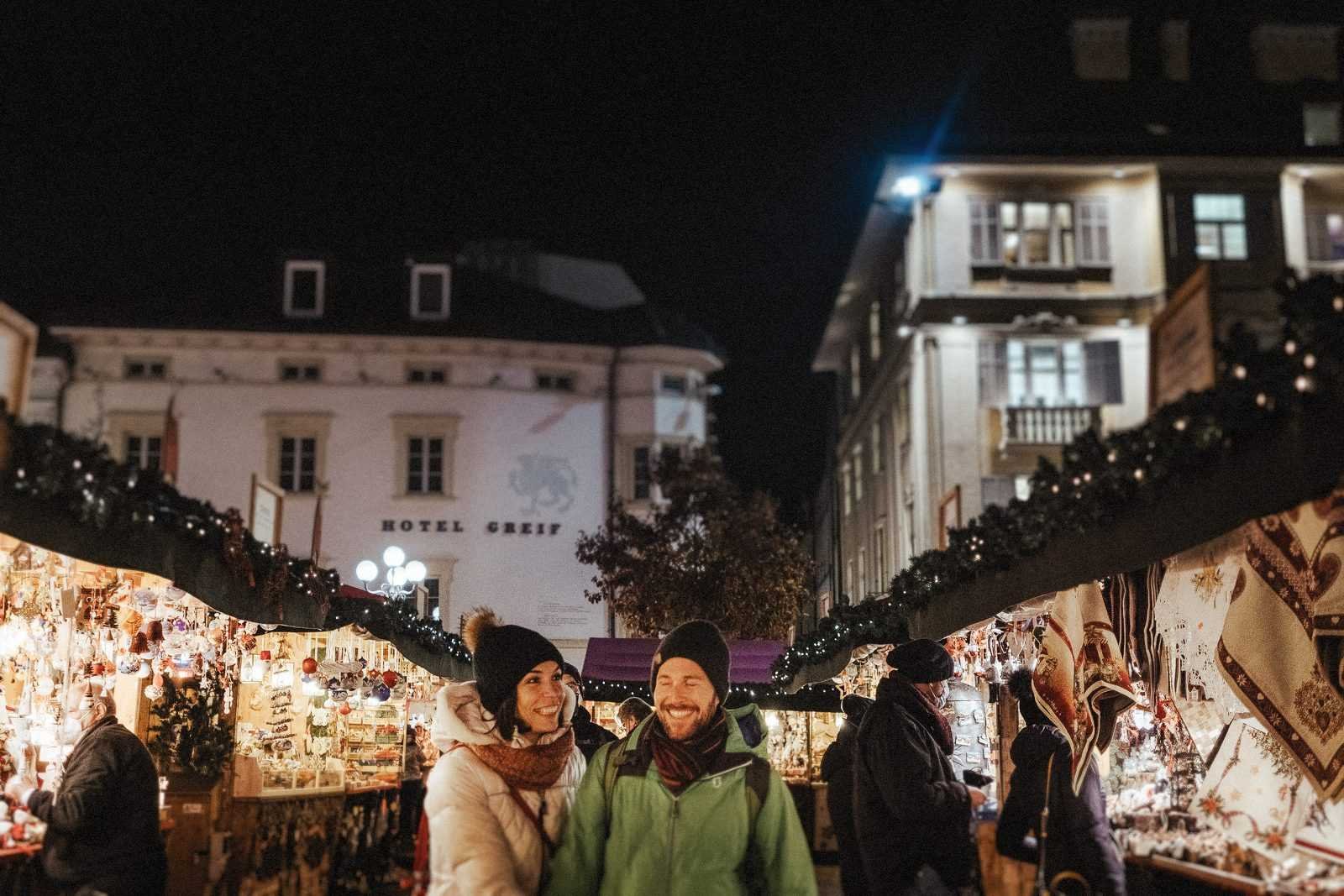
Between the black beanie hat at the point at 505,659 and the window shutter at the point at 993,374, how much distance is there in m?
23.7

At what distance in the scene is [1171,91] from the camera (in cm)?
3005

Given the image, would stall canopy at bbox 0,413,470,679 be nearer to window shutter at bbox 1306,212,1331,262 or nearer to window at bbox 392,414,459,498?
window shutter at bbox 1306,212,1331,262

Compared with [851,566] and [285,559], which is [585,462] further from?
[285,559]

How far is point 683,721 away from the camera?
17.6ft

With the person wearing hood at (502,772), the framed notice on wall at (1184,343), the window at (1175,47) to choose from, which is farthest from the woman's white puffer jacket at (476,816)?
the window at (1175,47)

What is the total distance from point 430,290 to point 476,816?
1468 inches

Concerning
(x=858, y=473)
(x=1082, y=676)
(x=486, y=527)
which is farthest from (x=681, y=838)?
(x=858, y=473)

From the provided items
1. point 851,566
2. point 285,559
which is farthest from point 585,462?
point 285,559

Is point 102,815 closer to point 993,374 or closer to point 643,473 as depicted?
point 993,374

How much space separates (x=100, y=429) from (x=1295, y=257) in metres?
29.5

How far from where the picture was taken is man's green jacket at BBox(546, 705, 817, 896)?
5.17 m

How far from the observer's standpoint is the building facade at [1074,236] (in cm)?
2794

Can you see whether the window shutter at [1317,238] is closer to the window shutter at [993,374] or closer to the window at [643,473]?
the window shutter at [993,374]

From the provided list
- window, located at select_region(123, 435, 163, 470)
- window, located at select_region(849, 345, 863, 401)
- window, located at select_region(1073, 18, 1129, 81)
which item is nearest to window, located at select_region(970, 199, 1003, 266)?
window, located at select_region(1073, 18, 1129, 81)
